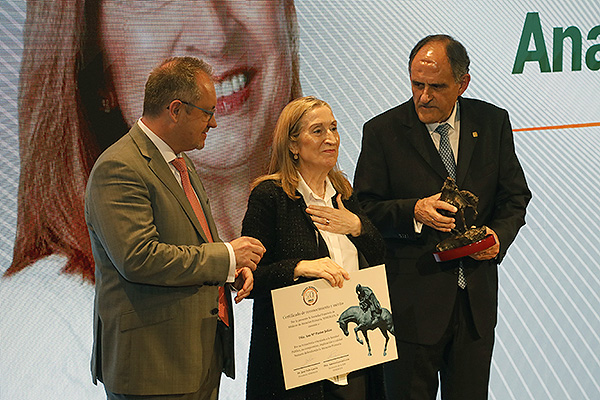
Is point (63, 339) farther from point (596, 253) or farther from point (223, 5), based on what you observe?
point (596, 253)

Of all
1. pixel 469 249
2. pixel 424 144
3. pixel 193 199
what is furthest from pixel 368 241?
pixel 193 199

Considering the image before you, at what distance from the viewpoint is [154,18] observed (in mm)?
3375

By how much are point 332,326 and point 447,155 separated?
0.85 meters

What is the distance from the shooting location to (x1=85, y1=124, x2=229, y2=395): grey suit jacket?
184 cm

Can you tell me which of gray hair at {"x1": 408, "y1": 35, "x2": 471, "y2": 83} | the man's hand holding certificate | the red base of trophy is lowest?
the man's hand holding certificate

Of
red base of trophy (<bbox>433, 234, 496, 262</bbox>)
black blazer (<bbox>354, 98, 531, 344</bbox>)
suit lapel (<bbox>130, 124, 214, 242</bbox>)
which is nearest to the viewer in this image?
suit lapel (<bbox>130, 124, 214, 242</bbox>)

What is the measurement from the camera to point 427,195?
8.38ft

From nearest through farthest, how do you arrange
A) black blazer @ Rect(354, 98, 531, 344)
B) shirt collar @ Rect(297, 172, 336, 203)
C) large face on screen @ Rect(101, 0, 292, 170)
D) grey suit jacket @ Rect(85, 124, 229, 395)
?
grey suit jacket @ Rect(85, 124, 229, 395) < shirt collar @ Rect(297, 172, 336, 203) < black blazer @ Rect(354, 98, 531, 344) < large face on screen @ Rect(101, 0, 292, 170)

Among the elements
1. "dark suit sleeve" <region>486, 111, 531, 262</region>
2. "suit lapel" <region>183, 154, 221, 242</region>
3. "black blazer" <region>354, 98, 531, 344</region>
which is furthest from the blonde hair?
"dark suit sleeve" <region>486, 111, 531, 262</region>

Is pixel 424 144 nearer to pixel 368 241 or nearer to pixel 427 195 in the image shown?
pixel 427 195

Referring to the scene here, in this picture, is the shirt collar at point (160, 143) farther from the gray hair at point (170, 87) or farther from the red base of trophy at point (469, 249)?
the red base of trophy at point (469, 249)

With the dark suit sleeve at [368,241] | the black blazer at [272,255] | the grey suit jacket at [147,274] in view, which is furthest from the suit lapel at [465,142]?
the grey suit jacket at [147,274]

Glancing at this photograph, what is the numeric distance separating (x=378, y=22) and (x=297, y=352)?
85.6 inches

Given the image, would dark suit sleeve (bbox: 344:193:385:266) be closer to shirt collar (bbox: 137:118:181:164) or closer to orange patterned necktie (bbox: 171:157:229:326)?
orange patterned necktie (bbox: 171:157:229:326)
